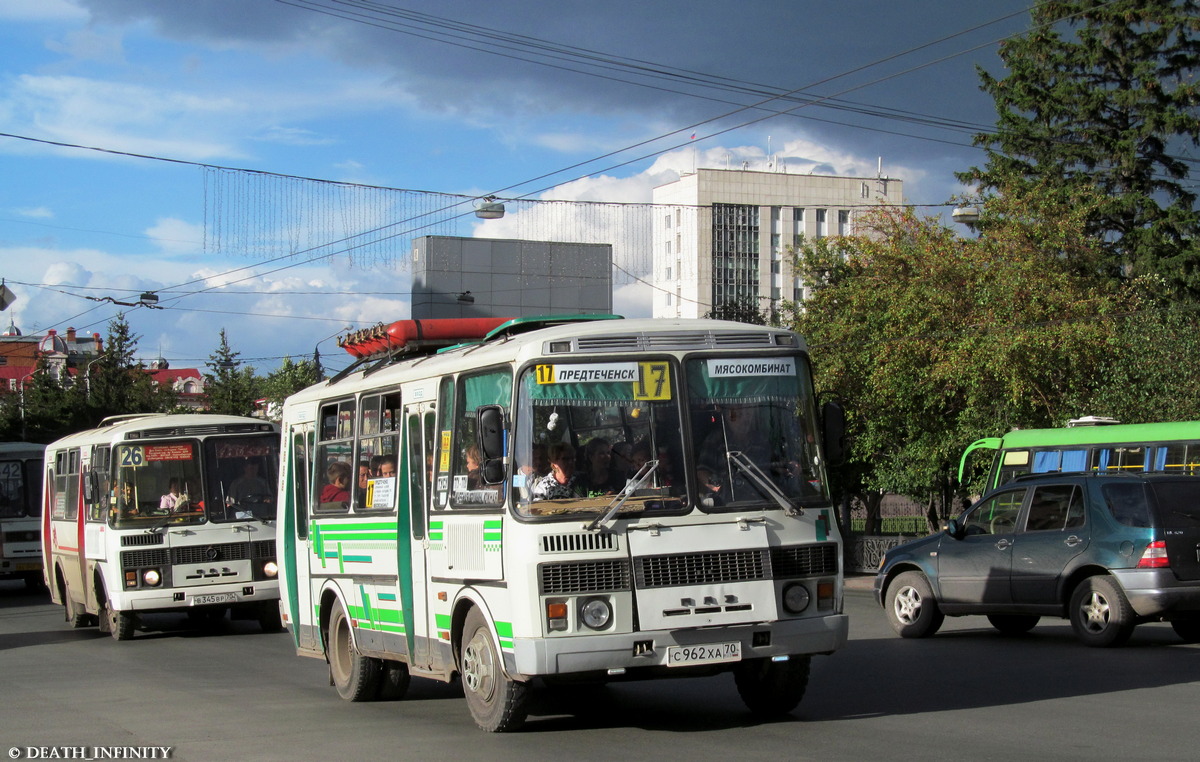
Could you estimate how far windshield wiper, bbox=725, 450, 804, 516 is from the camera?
9.17 metres

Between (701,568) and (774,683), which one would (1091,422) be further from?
(701,568)

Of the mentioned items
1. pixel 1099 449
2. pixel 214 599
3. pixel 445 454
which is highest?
pixel 445 454

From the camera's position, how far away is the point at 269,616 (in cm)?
1967

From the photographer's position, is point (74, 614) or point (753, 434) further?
point (74, 614)

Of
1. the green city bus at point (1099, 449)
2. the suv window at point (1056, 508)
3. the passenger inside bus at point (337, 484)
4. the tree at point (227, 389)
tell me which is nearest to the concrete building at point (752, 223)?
the tree at point (227, 389)

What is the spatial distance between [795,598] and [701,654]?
0.80 metres

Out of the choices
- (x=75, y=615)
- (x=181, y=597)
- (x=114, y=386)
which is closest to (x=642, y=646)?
(x=181, y=597)

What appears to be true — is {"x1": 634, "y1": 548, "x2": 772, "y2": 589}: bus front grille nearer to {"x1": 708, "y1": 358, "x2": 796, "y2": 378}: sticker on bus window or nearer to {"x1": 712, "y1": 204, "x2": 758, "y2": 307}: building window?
{"x1": 708, "y1": 358, "x2": 796, "y2": 378}: sticker on bus window

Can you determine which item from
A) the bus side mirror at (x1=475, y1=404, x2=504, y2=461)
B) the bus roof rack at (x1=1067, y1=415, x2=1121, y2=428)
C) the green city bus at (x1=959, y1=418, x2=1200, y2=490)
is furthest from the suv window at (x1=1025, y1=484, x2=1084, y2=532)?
the bus roof rack at (x1=1067, y1=415, x2=1121, y2=428)

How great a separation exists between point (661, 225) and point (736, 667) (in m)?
121

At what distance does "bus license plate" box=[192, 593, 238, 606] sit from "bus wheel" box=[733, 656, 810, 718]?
1047 centimetres

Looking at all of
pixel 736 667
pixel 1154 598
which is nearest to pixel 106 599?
pixel 736 667

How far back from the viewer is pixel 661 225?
129250 mm

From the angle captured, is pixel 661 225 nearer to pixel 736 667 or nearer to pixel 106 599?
pixel 106 599
